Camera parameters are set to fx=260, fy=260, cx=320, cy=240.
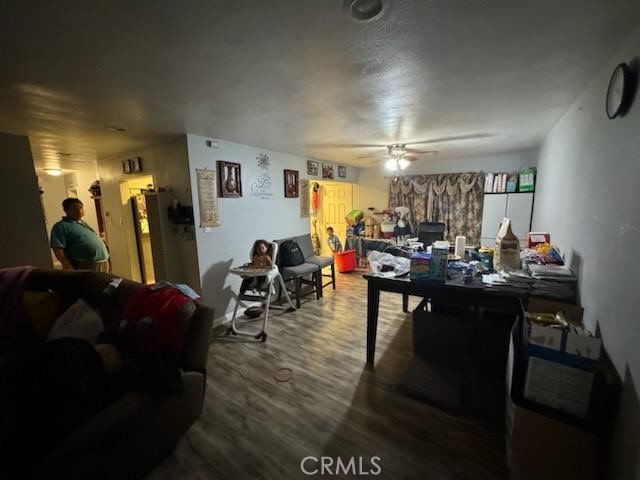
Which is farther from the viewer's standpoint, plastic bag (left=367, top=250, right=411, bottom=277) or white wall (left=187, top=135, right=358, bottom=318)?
white wall (left=187, top=135, right=358, bottom=318)

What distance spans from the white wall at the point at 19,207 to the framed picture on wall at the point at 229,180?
155cm

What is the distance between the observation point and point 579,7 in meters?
1.02

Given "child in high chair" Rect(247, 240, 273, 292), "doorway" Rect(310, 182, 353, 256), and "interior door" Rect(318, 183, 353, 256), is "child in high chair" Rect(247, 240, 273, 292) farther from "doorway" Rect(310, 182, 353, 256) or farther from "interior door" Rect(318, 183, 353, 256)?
"interior door" Rect(318, 183, 353, 256)

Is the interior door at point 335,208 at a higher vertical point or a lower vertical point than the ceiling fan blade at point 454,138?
lower

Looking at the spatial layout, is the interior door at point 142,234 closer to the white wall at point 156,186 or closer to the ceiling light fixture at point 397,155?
the white wall at point 156,186

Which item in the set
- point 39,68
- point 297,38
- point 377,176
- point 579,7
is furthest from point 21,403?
point 377,176

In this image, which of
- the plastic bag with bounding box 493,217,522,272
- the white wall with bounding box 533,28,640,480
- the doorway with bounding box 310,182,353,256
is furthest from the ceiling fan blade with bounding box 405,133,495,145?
the doorway with bounding box 310,182,353,256

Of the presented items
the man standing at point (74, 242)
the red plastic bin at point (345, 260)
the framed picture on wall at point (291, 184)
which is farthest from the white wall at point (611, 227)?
the man standing at point (74, 242)

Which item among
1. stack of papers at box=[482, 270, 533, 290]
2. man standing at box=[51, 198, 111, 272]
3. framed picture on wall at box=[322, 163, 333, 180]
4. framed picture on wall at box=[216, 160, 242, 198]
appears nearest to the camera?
stack of papers at box=[482, 270, 533, 290]

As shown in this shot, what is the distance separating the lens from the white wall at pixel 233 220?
3020mm

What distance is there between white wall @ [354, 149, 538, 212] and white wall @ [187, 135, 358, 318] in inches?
97.5

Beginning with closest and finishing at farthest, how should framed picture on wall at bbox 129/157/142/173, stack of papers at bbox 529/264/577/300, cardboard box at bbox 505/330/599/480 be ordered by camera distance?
cardboard box at bbox 505/330/599/480
stack of papers at bbox 529/264/577/300
framed picture on wall at bbox 129/157/142/173

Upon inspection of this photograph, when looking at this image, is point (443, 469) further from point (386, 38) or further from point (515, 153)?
point (515, 153)

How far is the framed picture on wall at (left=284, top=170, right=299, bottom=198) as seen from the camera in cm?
409
